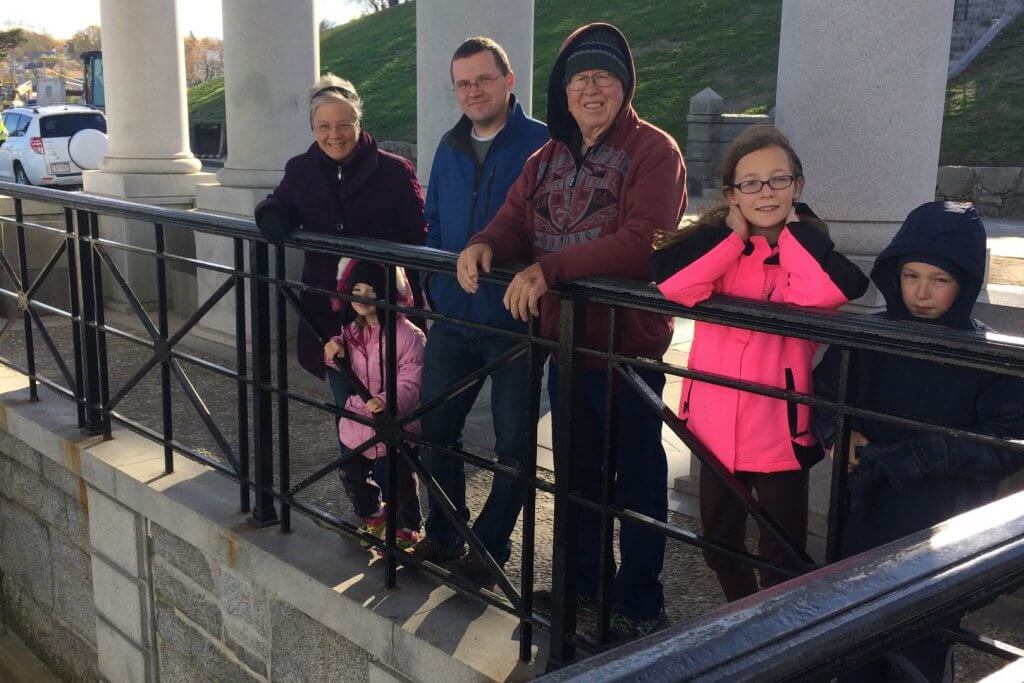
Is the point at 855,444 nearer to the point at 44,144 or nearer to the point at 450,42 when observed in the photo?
the point at 450,42

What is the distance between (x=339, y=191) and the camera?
3572 mm

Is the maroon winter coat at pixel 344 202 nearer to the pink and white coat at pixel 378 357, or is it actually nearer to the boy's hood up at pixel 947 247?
the pink and white coat at pixel 378 357

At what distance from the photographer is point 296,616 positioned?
140 inches

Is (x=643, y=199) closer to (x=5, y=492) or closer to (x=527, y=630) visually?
(x=527, y=630)

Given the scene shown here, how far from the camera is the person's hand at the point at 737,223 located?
2.40 meters

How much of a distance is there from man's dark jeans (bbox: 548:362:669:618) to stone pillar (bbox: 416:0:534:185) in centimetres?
264

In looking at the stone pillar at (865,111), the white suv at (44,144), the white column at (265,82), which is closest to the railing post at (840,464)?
the stone pillar at (865,111)

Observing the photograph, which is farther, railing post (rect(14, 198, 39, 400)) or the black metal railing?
railing post (rect(14, 198, 39, 400))

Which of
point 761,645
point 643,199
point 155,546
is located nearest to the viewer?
point 761,645

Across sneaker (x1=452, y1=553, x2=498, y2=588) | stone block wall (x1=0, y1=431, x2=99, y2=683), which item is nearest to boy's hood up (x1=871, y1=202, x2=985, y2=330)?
sneaker (x1=452, y1=553, x2=498, y2=588)

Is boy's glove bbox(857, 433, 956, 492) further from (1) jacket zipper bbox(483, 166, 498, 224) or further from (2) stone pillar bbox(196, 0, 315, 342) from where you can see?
(2) stone pillar bbox(196, 0, 315, 342)

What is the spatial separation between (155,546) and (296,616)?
3.62 feet

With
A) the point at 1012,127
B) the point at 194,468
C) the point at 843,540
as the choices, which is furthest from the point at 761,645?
the point at 1012,127

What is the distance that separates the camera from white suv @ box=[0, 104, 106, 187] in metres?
21.3
